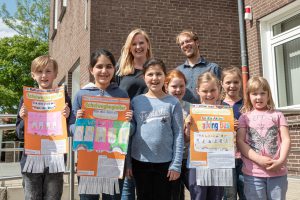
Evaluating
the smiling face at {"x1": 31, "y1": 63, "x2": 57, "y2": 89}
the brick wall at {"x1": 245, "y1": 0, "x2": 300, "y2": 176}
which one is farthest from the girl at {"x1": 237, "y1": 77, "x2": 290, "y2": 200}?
the brick wall at {"x1": 245, "y1": 0, "x2": 300, "y2": 176}

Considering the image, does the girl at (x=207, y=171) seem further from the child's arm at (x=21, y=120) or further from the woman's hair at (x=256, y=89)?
the child's arm at (x=21, y=120)

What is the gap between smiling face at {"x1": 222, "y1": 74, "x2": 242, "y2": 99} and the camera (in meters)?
3.42

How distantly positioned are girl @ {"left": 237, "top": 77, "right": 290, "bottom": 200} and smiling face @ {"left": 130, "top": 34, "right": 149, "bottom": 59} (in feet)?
3.50

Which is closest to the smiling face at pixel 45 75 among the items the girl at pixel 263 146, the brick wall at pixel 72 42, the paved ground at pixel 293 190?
the girl at pixel 263 146

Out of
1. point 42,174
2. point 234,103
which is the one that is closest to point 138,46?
point 234,103

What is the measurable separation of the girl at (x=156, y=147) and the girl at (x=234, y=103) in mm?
707

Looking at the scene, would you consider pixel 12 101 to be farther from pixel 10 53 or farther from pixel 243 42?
pixel 243 42

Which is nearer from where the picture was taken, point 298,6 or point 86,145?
point 86,145

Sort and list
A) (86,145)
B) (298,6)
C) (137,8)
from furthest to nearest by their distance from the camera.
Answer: (137,8), (298,6), (86,145)

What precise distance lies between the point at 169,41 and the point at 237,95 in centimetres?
493

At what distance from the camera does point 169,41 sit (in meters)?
8.23

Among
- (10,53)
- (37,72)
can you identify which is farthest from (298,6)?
(10,53)

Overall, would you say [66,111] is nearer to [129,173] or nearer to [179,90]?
[129,173]

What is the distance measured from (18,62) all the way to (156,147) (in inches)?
1098
